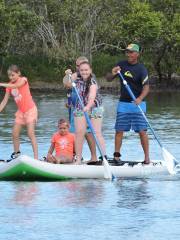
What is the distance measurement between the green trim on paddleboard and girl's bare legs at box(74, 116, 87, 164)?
19.9 inches

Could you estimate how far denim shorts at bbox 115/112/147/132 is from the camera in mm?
14953

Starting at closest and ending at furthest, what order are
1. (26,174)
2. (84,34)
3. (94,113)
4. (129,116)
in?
1. (26,174)
2. (94,113)
3. (129,116)
4. (84,34)

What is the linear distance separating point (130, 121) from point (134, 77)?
635 mm

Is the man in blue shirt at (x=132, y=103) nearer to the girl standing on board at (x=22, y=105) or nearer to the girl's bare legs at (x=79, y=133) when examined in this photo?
the girl's bare legs at (x=79, y=133)

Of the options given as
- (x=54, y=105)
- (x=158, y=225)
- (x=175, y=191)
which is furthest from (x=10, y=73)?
(x=54, y=105)

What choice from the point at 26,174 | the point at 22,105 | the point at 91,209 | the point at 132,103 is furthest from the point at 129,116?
the point at 91,209

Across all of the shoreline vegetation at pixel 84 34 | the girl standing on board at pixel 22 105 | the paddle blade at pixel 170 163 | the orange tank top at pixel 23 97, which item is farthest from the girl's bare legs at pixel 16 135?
the shoreline vegetation at pixel 84 34

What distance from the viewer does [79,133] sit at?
566 inches

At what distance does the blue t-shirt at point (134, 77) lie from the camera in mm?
14805

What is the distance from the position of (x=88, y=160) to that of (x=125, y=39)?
39301 mm

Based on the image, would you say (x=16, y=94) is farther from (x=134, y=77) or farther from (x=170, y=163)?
(x=170, y=163)

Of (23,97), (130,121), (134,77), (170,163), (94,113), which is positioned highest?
(134,77)

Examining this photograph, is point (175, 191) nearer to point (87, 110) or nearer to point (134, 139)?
point (87, 110)

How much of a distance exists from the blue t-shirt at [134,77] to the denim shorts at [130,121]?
9.0 inches
